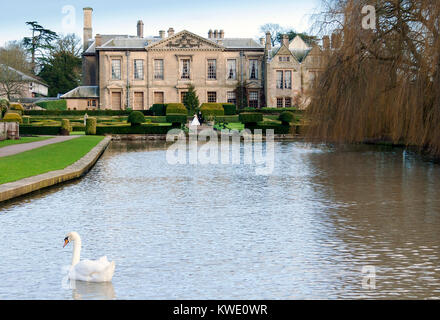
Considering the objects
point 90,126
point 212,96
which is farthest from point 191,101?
point 90,126

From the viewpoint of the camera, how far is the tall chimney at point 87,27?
81.1 metres

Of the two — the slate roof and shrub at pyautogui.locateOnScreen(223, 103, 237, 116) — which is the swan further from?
the slate roof

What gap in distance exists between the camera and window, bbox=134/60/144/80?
73.6 m

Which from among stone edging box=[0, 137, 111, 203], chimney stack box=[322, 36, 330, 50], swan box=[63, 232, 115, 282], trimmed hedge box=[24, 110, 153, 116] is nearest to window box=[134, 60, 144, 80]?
trimmed hedge box=[24, 110, 153, 116]

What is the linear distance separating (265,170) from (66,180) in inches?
234

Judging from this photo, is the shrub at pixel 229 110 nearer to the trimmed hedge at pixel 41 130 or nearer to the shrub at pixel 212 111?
the shrub at pixel 212 111

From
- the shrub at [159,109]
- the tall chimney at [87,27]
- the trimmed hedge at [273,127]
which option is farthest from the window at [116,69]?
the trimmed hedge at [273,127]

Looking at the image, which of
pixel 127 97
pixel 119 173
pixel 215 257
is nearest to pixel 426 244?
pixel 215 257

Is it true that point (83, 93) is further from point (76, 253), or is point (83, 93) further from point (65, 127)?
point (76, 253)

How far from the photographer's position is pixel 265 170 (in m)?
19.7

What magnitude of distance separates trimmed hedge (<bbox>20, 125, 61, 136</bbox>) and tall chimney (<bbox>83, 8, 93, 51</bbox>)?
3855cm

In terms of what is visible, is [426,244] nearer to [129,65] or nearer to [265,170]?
[265,170]

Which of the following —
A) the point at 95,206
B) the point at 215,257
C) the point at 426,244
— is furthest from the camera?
the point at 95,206

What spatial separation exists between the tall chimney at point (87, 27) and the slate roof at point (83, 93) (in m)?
7.74
